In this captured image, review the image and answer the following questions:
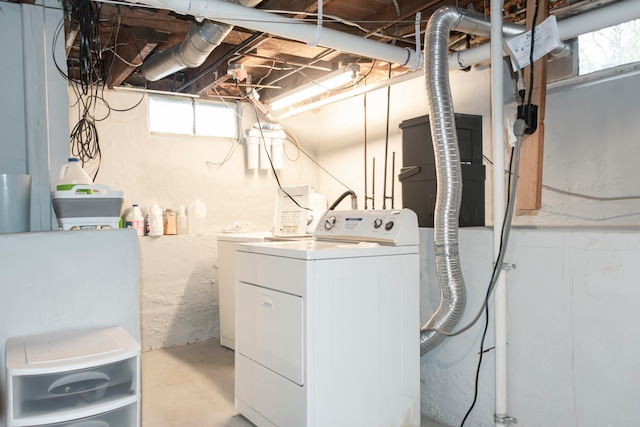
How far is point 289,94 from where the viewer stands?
3.95m

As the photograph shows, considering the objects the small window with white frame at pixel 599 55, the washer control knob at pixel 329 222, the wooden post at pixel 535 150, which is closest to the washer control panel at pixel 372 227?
the washer control knob at pixel 329 222

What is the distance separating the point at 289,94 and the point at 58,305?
2.64 meters

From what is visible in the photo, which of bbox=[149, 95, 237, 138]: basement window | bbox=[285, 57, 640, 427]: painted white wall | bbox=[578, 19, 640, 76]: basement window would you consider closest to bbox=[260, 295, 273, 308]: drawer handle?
bbox=[285, 57, 640, 427]: painted white wall

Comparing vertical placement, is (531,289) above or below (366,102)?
below

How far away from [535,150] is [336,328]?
126cm

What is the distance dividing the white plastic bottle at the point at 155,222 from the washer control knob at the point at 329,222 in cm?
185

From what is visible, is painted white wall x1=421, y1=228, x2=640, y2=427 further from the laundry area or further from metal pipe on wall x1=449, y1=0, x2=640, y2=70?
metal pipe on wall x1=449, y1=0, x2=640, y2=70

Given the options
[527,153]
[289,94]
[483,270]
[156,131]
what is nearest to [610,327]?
[483,270]

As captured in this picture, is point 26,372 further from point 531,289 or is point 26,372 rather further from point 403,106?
point 403,106

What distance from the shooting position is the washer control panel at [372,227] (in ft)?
7.91

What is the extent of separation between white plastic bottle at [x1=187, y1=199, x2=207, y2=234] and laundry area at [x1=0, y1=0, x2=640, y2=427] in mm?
1207

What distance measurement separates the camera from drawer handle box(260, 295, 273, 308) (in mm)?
2354

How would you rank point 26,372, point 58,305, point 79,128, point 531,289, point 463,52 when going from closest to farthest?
point 26,372 → point 58,305 → point 531,289 → point 463,52 → point 79,128

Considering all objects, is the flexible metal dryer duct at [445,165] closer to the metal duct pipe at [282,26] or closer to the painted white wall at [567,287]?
the painted white wall at [567,287]
